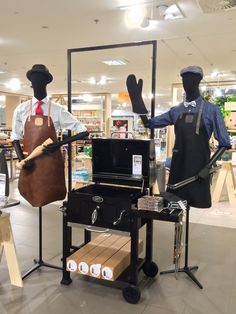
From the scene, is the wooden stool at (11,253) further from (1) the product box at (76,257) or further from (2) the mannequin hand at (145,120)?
(2) the mannequin hand at (145,120)

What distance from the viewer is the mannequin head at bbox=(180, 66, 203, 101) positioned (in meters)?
2.42

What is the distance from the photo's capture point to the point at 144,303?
2.29m

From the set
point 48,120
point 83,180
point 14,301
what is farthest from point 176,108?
point 83,180

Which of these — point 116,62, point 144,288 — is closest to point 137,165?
point 144,288

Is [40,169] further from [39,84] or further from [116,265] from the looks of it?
[116,265]

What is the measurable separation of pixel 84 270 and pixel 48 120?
1213mm

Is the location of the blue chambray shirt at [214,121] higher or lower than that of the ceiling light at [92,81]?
lower

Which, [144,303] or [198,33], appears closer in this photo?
[144,303]

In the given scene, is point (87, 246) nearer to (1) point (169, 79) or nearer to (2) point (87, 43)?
(2) point (87, 43)

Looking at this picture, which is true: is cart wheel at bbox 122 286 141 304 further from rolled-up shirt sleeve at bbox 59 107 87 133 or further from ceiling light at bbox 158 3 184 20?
ceiling light at bbox 158 3 184 20

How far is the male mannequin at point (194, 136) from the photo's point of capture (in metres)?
2.39

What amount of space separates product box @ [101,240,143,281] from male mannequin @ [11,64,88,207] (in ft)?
2.24

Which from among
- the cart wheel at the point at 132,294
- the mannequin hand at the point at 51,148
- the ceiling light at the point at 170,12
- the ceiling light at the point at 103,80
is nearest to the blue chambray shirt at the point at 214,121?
the mannequin hand at the point at 51,148

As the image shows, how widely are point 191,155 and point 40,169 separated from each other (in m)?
1.21
